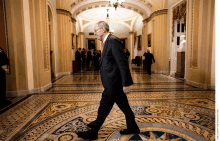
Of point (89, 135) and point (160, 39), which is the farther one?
point (160, 39)

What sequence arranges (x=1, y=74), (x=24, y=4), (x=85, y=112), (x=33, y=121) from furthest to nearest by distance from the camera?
(x=24, y=4)
(x=1, y=74)
(x=85, y=112)
(x=33, y=121)

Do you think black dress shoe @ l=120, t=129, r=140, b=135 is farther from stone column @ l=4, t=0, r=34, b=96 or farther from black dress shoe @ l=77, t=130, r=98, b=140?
stone column @ l=4, t=0, r=34, b=96

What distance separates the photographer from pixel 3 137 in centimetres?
221

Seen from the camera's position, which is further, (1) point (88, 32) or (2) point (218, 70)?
(1) point (88, 32)

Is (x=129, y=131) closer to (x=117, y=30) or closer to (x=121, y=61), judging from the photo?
(x=121, y=61)

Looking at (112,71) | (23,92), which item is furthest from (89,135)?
(23,92)

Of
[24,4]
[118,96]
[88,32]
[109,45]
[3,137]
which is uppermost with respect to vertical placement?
[88,32]

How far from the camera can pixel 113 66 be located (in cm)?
188

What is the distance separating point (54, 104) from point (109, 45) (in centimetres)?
254

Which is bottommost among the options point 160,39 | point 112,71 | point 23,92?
point 23,92

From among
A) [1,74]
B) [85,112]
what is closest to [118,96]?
[85,112]

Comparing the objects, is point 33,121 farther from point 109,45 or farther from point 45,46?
point 45,46


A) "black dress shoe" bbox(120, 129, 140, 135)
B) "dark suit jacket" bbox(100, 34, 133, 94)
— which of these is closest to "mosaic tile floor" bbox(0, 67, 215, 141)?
"black dress shoe" bbox(120, 129, 140, 135)

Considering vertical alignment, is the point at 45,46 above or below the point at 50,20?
below
